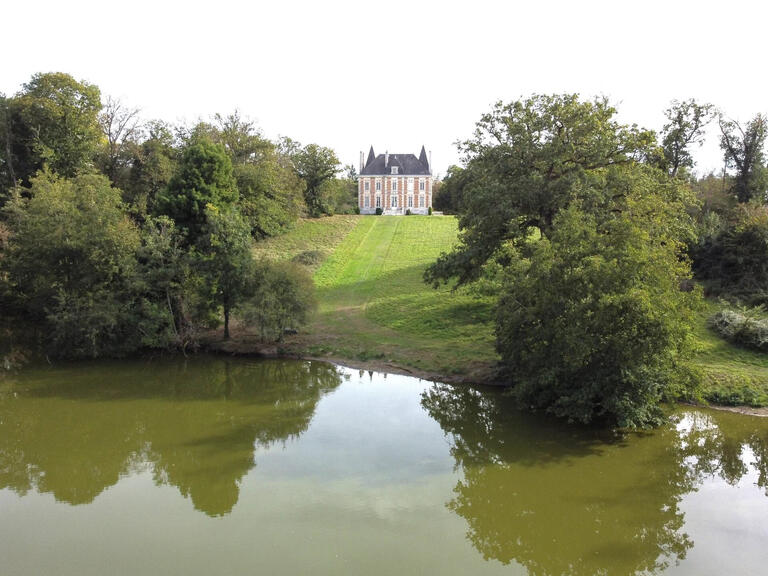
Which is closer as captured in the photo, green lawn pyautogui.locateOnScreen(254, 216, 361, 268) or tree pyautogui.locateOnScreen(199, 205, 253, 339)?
tree pyautogui.locateOnScreen(199, 205, 253, 339)

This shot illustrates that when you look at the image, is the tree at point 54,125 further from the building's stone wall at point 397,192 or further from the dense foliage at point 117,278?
the building's stone wall at point 397,192

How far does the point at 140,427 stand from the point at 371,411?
23.0 ft

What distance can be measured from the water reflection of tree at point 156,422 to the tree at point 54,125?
2104 centimetres

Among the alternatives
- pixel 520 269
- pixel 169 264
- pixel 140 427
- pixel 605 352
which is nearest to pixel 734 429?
pixel 605 352

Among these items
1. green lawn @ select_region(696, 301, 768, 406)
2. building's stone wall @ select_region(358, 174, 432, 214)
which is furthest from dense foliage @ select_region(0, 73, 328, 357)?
building's stone wall @ select_region(358, 174, 432, 214)

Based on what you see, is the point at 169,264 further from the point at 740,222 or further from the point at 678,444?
the point at 740,222

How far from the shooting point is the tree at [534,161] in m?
21.0

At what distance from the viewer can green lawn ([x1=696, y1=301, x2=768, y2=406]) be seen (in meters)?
17.6

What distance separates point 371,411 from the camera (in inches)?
706

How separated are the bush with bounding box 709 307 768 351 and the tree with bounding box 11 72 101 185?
36766 mm

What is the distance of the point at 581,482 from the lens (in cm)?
1305

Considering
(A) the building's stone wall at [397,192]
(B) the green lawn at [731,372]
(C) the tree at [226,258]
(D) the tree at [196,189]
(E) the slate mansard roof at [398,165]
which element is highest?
(E) the slate mansard roof at [398,165]

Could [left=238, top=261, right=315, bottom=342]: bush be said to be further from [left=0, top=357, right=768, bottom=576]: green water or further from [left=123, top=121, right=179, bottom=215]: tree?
[left=123, top=121, right=179, bottom=215]: tree

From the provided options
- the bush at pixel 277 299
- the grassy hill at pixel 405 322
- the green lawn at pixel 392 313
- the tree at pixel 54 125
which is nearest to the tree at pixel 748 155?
the grassy hill at pixel 405 322
